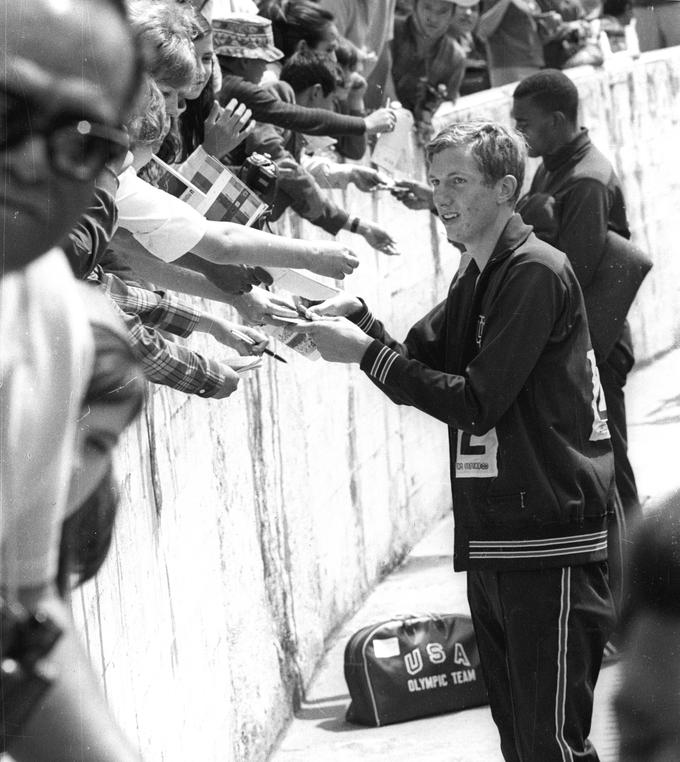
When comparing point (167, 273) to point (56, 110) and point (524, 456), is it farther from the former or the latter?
point (56, 110)

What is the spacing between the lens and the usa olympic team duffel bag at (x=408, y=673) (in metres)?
4.64

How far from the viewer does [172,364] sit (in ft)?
9.33

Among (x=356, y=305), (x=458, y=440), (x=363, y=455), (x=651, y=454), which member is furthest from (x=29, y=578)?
(x=651, y=454)

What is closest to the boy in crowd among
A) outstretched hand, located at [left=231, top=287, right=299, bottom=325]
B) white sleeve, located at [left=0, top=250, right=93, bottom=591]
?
outstretched hand, located at [left=231, top=287, right=299, bottom=325]

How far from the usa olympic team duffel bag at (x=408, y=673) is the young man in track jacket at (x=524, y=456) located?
1481 mm

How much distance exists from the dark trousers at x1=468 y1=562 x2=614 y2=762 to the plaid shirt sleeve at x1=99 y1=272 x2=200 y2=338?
87cm

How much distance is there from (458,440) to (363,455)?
3075mm

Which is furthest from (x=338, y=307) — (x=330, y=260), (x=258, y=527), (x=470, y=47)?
(x=470, y=47)

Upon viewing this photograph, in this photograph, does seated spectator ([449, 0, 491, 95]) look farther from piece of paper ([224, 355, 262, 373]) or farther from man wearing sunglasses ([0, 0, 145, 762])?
man wearing sunglasses ([0, 0, 145, 762])

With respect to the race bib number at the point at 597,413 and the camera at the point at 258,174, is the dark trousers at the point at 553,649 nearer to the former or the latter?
the race bib number at the point at 597,413

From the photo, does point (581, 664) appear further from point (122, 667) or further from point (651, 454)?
point (651, 454)

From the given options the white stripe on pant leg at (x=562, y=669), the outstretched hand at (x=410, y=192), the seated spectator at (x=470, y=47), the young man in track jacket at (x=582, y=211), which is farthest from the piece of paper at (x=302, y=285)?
the seated spectator at (x=470, y=47)

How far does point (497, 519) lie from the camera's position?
3.06 m

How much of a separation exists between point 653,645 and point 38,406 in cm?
107
